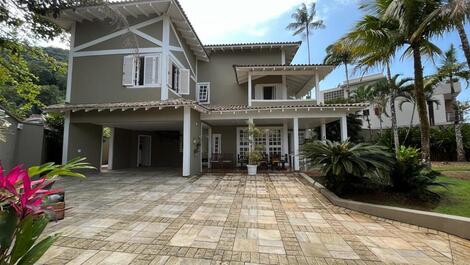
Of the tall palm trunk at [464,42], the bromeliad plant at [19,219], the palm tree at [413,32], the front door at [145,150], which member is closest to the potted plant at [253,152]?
the palm tree at [413,32]

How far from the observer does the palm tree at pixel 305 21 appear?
23438mm

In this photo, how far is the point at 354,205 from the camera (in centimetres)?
550

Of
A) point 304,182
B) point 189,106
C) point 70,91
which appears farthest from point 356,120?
point 70,91

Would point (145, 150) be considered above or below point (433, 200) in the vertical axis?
above

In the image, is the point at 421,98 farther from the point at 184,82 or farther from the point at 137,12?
the point at 137,12

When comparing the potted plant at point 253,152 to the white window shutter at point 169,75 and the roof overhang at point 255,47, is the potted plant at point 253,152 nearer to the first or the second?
the white window shutter at point 169,75

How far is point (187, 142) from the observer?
31.7ft

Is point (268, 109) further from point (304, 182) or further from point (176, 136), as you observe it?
point (176, 136)

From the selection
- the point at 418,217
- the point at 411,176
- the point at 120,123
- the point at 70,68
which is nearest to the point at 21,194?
the point at 418,217

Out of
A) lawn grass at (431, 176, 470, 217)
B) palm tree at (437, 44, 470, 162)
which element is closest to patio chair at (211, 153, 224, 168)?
lawn grass at (431, 176, 470, 217)

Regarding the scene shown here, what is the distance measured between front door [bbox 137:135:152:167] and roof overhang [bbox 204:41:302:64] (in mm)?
7032

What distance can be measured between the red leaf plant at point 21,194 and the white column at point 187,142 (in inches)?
320

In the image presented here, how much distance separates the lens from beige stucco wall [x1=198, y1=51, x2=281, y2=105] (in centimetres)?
1485

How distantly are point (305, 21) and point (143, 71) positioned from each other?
62.4 feet
